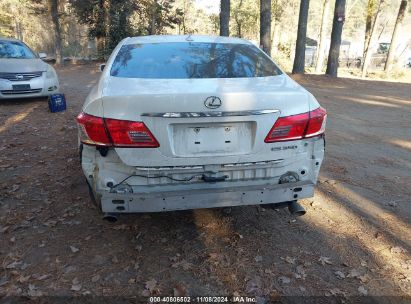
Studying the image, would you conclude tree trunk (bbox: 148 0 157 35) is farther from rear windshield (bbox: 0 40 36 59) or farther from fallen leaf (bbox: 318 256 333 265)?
fallen leaf (bbox: 318 256 333 265)

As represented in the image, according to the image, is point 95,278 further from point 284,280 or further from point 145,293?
point 284,280

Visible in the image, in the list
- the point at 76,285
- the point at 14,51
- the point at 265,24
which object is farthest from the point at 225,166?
the point at 265,24

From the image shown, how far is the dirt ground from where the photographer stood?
3.00 metres

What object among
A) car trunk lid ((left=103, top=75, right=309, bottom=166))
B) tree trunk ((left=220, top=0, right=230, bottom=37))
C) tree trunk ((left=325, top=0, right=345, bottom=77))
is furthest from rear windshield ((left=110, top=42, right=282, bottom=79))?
tree trunk ((left=325, top=0, right=345, bottom=77))

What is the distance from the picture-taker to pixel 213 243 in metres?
3.57

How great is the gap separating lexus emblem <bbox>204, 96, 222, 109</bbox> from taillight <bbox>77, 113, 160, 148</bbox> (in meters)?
0.49

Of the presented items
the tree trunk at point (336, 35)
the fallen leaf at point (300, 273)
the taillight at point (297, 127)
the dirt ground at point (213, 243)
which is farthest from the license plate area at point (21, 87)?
the tree trunk at point (336, 35)

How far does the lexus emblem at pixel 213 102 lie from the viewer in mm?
2818

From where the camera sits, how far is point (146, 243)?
3.56m

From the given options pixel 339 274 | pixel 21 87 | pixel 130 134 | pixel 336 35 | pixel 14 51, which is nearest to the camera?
pixel 130 134

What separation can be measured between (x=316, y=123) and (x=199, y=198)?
46.1 inches

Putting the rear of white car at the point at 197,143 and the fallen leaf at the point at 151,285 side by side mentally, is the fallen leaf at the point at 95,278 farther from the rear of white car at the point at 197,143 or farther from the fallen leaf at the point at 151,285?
the rear of white car at the point at 197,143

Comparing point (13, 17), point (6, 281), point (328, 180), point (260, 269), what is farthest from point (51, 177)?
point (13, 17)

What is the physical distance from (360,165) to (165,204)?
3842 mm
